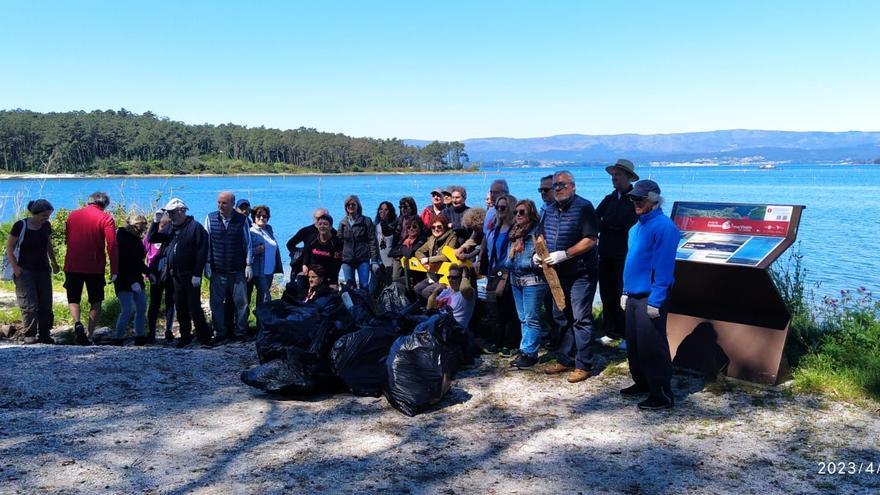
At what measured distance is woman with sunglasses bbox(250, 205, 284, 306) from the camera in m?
8.02

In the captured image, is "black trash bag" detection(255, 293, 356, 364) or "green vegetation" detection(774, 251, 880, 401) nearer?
"green vegetation" detection(774, 251, 880, 401)

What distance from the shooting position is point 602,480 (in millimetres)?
3902

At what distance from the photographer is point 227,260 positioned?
756 centimetres

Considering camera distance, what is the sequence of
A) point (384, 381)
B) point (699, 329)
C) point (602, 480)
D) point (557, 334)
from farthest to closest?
point (557, 334)
point (699, 329)
point (384, 381)
point (602, 480)

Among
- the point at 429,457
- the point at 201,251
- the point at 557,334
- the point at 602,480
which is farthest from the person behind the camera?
the point at 201,251

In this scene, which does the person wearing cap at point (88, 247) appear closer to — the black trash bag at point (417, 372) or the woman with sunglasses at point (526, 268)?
the black trash bag at point (417, 372)

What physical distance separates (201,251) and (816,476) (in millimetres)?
6081

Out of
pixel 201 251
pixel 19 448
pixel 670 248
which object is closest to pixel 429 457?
pixel 670 248

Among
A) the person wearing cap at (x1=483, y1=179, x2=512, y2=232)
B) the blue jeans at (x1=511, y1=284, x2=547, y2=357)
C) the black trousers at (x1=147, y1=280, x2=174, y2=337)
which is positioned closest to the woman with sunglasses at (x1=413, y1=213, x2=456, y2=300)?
the person wearing cap at (x1=483, y1=179, x2=512, y2=232)

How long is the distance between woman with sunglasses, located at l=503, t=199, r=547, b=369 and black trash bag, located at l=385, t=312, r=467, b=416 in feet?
3.46

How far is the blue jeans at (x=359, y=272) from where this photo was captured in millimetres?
8102

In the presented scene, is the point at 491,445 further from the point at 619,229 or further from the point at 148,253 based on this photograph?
the point at 148,253

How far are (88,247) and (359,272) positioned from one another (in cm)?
302

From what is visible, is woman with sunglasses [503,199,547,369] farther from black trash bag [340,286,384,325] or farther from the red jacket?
the red jacket
